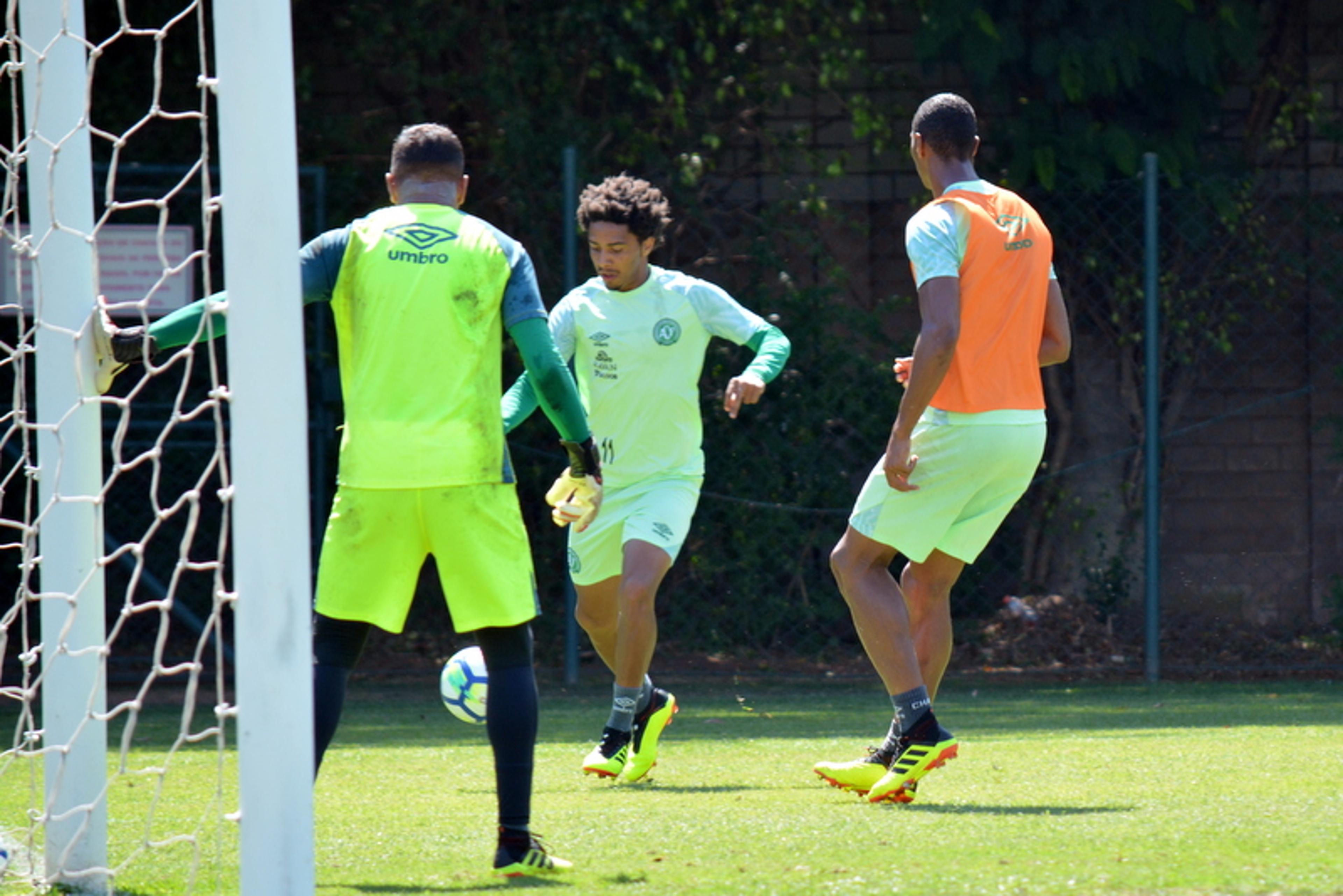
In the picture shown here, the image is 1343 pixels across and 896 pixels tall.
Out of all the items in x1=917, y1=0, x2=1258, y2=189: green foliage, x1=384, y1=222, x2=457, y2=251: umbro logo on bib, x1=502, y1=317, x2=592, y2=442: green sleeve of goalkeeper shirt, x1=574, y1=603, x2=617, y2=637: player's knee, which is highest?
x1=917, y1=0, x2=1258, y2=189: green foliage

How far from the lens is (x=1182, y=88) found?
31.0 feet

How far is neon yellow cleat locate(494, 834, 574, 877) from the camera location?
3.75 meters

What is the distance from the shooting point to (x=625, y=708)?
562cm

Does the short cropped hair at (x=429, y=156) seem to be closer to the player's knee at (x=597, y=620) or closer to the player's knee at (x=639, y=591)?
the player's knee at (x=639, y=591)

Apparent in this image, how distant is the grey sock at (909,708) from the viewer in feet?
15.8

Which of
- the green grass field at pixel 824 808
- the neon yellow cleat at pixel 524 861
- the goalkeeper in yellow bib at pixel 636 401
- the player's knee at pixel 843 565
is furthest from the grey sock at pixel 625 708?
the neon yellow cleat at pixel 524 861

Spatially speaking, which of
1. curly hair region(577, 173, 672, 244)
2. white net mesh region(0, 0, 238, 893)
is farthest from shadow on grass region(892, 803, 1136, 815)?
curly hair region(577, 173, 672, 244)

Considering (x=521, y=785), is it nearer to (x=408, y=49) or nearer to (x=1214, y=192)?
(x=1214, y=192)

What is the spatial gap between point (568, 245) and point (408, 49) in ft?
7.34

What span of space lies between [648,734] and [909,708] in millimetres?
1084

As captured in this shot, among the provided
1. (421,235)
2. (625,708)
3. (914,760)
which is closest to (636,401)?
(625,708)

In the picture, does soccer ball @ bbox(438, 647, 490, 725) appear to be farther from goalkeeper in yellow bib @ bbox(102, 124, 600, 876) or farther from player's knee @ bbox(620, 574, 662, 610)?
goalkeeper in yellow bib @ bbox(102, 124, 600, 876)

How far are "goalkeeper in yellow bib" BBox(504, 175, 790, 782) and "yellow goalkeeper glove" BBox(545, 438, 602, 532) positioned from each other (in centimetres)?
97

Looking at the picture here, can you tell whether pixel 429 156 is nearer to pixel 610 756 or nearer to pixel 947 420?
pixel 947 420
